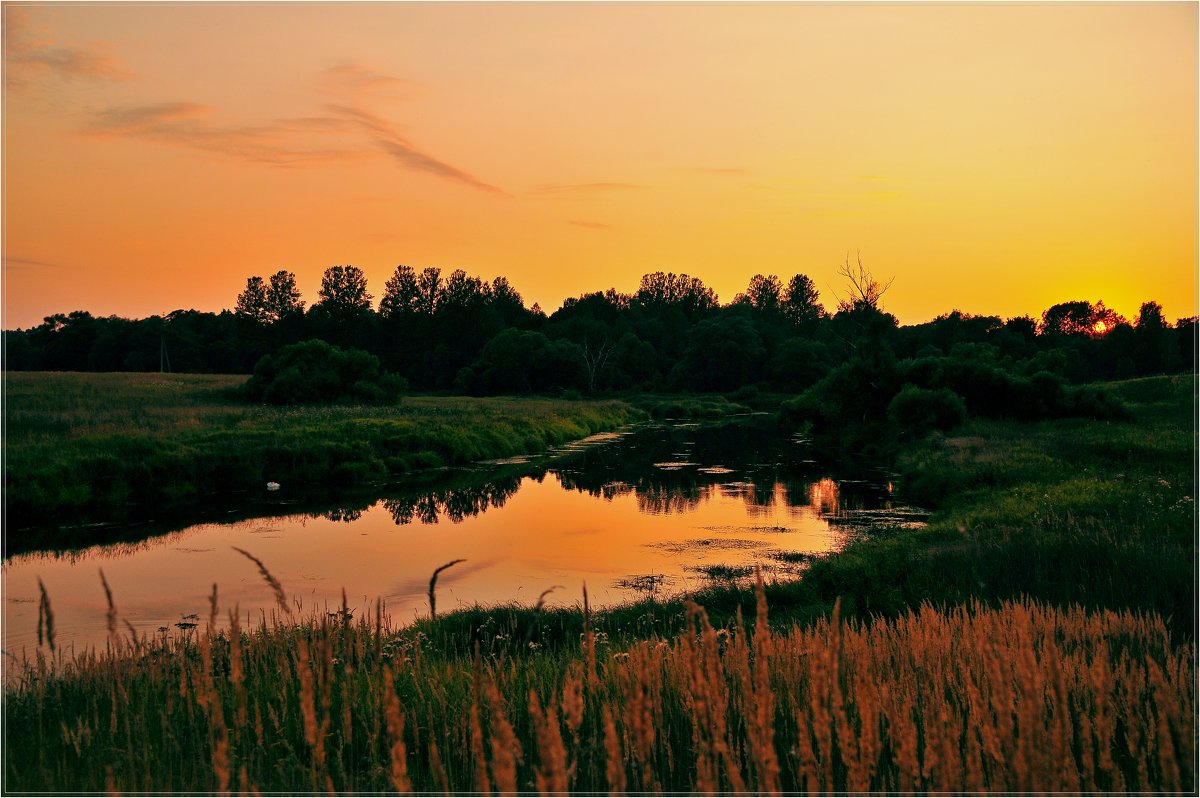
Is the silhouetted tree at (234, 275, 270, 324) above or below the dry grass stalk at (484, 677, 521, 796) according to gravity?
above

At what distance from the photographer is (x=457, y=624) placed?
552 inches

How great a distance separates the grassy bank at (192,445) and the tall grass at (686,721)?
18.4m

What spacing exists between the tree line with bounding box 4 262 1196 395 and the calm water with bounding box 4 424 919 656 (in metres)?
68.7

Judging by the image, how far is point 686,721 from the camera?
6.85 m

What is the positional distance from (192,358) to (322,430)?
89877 millimetres

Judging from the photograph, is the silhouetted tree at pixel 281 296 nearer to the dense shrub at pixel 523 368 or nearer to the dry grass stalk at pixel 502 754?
the dense shrub at pixel 523 368

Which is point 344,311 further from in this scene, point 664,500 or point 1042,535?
point 1042,535

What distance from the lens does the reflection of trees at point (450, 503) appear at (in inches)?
1053

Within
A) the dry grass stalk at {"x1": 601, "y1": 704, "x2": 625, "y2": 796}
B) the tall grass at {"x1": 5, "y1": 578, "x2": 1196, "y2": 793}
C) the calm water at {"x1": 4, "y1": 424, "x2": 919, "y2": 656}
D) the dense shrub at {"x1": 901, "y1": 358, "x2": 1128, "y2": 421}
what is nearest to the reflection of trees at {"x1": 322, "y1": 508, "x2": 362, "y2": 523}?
the calm water at {"x1": 4, "y1": 424, "x2": 919, "y2": 656}

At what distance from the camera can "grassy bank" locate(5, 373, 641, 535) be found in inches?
1000

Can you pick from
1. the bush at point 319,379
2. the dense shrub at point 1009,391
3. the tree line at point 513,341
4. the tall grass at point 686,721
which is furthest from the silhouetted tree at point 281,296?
the tall grass at point 686,721

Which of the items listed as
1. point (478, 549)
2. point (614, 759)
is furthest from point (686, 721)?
point (478, 549)

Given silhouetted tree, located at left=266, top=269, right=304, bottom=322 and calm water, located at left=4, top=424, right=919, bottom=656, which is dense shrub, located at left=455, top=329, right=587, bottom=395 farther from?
calm water, located at left=4, top=424, right=919, bottom=656

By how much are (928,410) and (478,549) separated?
31615mm
